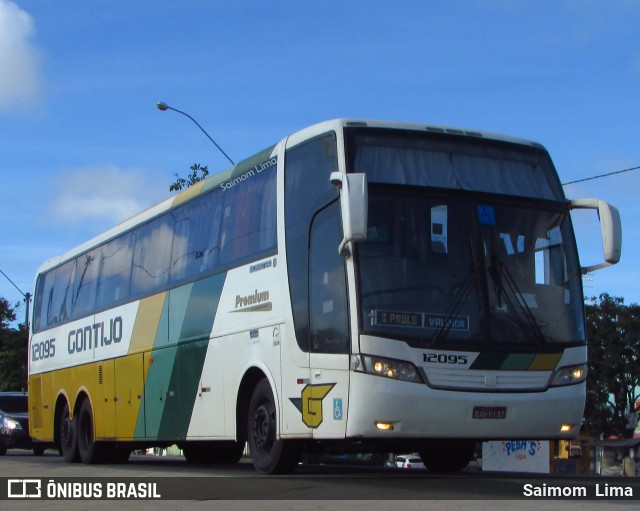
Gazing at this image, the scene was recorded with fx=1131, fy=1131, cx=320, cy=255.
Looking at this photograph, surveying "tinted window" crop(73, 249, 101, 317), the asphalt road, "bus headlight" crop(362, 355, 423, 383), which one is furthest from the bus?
"tinted window" crop(73, 249, 101, 317)

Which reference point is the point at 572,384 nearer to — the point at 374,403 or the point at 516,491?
the point at 516,491

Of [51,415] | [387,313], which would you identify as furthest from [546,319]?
[51,415]

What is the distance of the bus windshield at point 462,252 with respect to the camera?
34.9ft

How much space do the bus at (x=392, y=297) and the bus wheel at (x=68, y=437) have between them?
618 cm

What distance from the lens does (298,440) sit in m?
11.9

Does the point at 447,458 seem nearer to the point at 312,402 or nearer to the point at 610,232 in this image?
the point at 312,402

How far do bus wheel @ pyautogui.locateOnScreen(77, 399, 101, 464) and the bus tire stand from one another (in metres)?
1.49

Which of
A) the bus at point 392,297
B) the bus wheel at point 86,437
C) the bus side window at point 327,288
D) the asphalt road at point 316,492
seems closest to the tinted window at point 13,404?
the bus wheel at point 86,437

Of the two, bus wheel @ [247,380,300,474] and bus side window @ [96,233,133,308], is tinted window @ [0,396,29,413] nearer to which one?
bus side window @ [96,233,133,308]

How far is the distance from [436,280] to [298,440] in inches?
96.3

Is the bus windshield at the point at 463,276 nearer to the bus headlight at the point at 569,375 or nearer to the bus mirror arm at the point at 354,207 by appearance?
the bus headlight at the point at 569,375

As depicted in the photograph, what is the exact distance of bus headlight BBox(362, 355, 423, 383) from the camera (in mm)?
10383

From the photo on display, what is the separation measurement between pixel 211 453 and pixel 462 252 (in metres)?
9.99

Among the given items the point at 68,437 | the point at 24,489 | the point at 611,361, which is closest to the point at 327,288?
the point at 24,489
